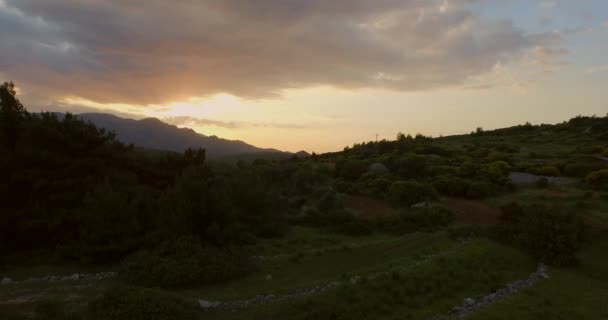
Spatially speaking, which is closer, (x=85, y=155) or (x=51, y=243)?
(x=51, y=243)

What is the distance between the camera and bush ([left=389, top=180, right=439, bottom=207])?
83.1 feet

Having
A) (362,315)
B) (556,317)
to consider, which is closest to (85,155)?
(362,315)

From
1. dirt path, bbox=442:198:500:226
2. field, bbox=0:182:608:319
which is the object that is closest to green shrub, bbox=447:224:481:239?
field, bbox=0:182:608:319

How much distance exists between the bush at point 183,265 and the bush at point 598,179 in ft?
76.2

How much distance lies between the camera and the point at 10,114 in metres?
19.7

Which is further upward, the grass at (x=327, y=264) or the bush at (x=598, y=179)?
the bush at (x=598, y=179)

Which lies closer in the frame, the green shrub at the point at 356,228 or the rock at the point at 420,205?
the green shrub at the point at 356,228

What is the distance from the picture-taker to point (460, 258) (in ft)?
47.5

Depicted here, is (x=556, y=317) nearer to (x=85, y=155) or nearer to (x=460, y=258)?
(x=460, y=258)

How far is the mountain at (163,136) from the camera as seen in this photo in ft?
529

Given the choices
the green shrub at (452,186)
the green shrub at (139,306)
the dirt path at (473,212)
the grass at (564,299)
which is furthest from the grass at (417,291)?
the green shrub at (452,186)

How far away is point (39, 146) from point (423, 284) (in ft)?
54.4

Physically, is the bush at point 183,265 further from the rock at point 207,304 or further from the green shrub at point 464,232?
the green shrub at point 464,232

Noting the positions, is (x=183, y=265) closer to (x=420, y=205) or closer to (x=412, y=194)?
(x=420, y=205)
